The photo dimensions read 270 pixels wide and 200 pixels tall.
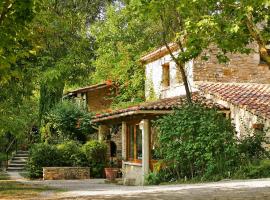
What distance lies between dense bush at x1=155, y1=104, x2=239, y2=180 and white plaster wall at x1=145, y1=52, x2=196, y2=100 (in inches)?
212

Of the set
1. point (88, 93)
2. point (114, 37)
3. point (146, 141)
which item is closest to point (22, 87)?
point (146, 141)

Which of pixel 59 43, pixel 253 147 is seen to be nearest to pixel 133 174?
pixel 253 147

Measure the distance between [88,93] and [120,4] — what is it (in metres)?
10.8

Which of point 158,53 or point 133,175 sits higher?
point 158,53

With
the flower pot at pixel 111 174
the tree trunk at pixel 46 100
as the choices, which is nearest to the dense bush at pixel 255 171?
the flower pot at pixel 111 174

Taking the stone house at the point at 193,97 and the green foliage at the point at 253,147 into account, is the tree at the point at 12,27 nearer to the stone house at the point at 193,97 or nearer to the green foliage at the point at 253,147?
the stone house at the point at 193,97

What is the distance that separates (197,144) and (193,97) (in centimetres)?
498

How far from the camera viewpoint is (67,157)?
27.0 m

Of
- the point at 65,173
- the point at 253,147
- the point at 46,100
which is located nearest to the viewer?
the point at 253,147

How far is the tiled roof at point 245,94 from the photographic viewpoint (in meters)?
20.9

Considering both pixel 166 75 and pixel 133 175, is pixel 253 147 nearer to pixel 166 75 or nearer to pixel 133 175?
pixel 133 175

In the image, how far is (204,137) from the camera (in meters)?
19.0

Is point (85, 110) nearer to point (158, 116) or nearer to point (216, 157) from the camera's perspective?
point (158, 116)

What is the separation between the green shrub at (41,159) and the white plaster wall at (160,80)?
650 centimetres
